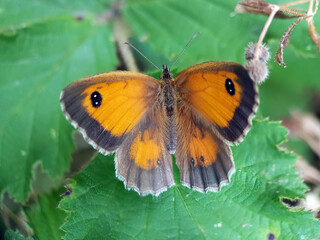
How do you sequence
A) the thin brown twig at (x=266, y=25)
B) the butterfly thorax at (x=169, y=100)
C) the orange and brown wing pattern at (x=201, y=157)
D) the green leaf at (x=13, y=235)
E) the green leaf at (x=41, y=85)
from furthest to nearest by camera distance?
the green leaf at (x=41, y=85) < the green leaf at (x=13, y=235) < the butterfly thorax at (x=169, y=100) < the orange and brown wing pattern at (x=201, y=157) < the thin brown twig at (x=266, y=25)

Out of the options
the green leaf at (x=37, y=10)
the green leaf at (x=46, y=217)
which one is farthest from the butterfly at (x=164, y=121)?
the green leaf at (x=37, y=10)

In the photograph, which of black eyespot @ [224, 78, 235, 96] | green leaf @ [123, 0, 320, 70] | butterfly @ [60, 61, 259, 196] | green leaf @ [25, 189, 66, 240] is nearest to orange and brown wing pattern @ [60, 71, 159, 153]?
butterfly @ [60, 61, 259, 196]

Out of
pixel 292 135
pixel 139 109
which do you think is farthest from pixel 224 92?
pixel 292 135

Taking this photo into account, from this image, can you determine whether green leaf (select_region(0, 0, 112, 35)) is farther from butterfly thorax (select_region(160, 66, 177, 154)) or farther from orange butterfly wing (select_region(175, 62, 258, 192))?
orange butterfly wing (select_region(175, 62, 258, 192))

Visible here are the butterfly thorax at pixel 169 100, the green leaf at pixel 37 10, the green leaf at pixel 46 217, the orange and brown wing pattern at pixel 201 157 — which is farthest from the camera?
the green leaf at pixel 37 10

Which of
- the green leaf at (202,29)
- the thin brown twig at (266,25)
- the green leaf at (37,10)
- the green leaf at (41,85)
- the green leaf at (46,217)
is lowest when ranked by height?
the green leaf at (46,217)

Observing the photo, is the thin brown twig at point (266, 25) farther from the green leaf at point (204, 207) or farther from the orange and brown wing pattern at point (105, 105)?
the orange and brown wing pattern at point (105, 105)

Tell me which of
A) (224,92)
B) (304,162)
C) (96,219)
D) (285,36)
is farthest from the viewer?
(304,162)

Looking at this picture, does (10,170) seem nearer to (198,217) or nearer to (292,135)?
(198,217)
